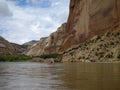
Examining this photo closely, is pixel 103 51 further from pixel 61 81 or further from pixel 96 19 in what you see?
pixel 61 81

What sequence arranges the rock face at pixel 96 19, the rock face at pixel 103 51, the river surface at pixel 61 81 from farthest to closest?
the rock face at pixel 96 19 → the rock face at pixel 103 51 → the river surface at pixel 61 81

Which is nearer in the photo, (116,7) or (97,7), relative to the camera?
(116,7)

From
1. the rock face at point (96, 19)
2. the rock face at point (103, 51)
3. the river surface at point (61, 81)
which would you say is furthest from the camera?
the rock face at point (96, 19)

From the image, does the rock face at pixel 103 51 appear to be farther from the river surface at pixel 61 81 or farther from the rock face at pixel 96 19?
the river surface at pixel 61 81

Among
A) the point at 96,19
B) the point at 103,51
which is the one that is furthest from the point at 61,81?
the point at 96,19

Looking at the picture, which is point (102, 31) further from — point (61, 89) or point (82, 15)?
point (61, 89)

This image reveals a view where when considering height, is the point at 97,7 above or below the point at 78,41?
above

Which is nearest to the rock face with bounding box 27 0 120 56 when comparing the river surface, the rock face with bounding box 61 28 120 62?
the rock face with bounding box 61 28 120 62

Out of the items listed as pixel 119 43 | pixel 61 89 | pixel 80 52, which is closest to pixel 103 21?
pixel 80 52

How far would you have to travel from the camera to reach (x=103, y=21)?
16338 centimetres

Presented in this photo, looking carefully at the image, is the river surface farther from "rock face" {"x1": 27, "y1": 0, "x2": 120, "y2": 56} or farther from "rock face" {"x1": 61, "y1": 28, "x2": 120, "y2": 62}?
"rock face" {"x1": 27, "y1": 0, "x2": 120, "y2": 56}

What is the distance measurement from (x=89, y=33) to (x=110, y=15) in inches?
825

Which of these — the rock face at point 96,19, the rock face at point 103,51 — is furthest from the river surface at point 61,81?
the rock face at point 96,19

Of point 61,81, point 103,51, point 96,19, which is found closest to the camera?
point 61,81
